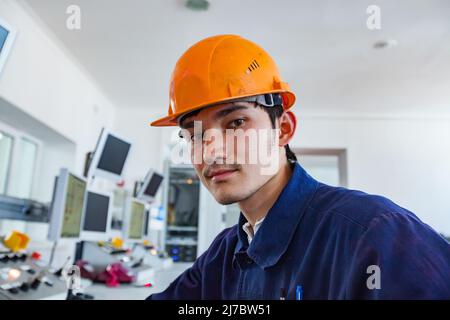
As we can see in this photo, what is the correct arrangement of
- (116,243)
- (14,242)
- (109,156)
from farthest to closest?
(116,243), (109,156), (14,242)

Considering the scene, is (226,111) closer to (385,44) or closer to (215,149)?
(215,149)

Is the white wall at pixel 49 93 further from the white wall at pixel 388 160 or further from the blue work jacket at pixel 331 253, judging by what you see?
the white wall at pixel 388 160

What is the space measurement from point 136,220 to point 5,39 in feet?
7.90

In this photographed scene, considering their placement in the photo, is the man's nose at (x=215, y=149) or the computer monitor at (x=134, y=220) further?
the computer monitor at (x=134, y=220)

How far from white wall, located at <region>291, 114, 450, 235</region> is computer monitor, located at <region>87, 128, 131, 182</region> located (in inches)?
105

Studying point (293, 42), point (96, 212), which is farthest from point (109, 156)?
point (293, 42)

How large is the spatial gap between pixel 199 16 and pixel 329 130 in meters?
2.67

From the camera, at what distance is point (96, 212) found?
246 centimetres

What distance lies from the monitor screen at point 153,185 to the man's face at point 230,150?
9.40ft

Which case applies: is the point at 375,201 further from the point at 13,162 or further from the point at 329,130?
the point at 329,130

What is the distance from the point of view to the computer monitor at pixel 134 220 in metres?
3.26

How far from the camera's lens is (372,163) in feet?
16.4

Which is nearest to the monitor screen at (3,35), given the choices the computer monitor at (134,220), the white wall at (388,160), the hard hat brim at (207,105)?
the hard hat brim at (207,105)
